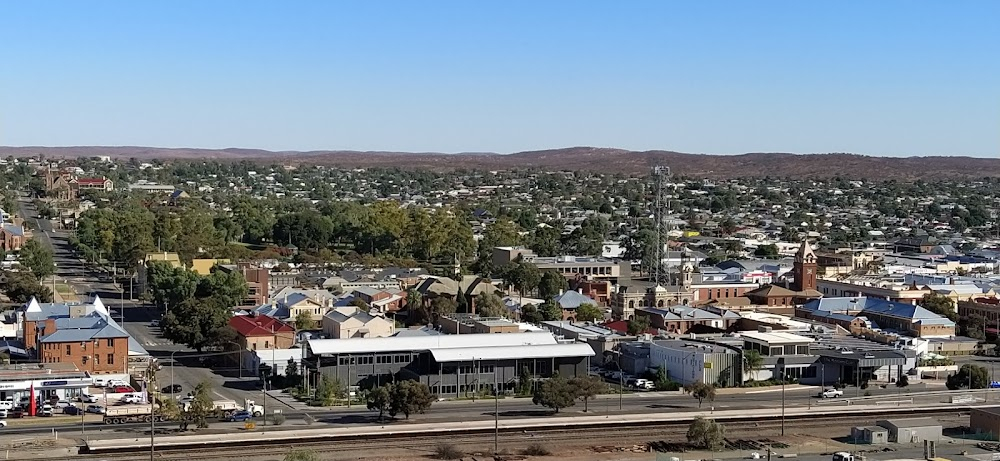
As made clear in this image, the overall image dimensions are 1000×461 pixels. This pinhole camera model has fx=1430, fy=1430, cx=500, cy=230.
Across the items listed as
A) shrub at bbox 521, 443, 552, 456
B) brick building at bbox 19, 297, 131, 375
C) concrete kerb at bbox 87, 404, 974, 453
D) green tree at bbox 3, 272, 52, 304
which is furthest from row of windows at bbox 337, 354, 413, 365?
green tree at bbox 3, 272, 52, 304

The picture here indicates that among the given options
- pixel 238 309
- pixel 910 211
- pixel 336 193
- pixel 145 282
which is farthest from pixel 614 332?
pixel 336 193

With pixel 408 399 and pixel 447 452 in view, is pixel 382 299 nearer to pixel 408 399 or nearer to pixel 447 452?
pixel 408 399

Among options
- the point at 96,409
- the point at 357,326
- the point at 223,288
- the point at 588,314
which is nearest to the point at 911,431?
the point at 357,326

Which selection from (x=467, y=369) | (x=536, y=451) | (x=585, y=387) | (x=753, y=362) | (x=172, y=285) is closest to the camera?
(x=536, y=451)

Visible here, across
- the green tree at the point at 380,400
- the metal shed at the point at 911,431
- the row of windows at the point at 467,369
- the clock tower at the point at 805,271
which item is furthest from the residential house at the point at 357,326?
the clock tower at the point at 805,271

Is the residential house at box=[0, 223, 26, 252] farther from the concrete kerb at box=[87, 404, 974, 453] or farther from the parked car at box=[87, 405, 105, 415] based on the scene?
the concrete kerb at box=[87, 404, 974, 453]
